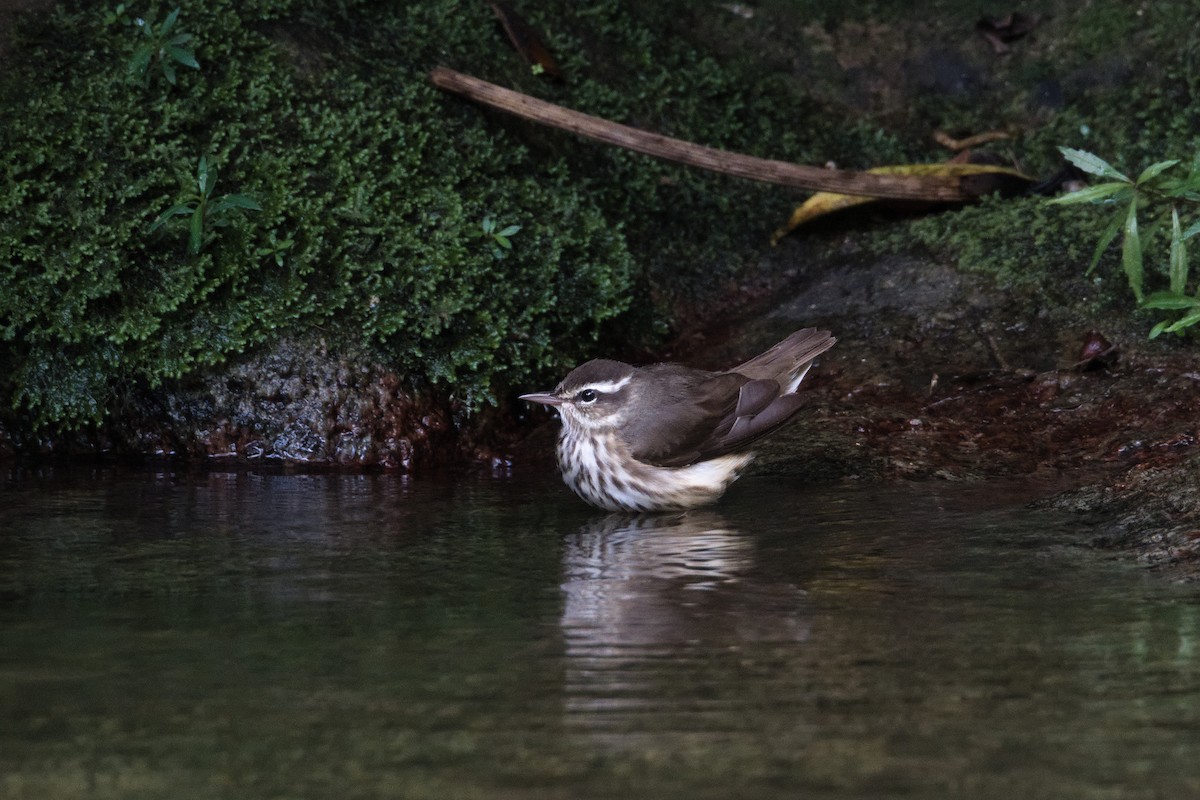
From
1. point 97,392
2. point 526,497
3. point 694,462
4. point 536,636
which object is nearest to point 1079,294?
point 694,462

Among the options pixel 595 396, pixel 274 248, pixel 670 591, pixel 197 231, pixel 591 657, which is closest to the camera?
pixel 591 657

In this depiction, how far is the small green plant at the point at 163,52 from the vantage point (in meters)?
6.73

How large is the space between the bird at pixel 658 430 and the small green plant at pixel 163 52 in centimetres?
252

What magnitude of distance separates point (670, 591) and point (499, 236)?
10.6 feet

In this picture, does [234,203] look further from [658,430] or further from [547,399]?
[658,430]

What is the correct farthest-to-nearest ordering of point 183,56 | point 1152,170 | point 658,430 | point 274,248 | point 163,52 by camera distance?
point 163,52, point 183,56, point 274,248, point 658,430, point 1152,170

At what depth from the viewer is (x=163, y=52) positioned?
6.83m

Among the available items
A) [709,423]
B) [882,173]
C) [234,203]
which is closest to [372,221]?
[234,203]

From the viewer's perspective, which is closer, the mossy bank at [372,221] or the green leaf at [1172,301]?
the green leaf at [1172,301]

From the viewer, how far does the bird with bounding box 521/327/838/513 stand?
→ 5.64m

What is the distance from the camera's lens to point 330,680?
3193mm

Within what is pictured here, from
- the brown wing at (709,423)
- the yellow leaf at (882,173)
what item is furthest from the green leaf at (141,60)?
the yellow leaf at (882,173)

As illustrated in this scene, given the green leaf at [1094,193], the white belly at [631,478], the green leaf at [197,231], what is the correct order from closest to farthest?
the green leaf at [1094,193], the white belly at [631,478], the green leaf at [197,231]

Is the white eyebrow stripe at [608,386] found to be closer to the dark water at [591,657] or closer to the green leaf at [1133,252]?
the dark water at [591,657]
